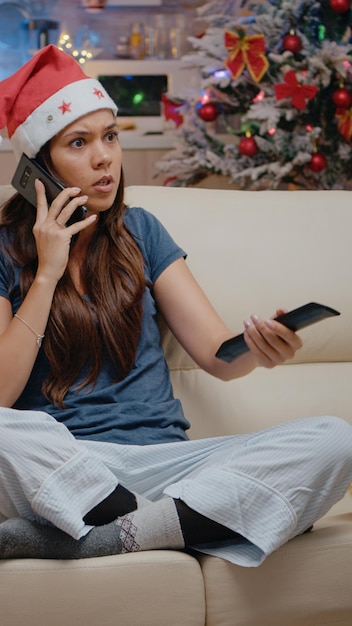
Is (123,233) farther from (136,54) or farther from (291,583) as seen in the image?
(136,54)

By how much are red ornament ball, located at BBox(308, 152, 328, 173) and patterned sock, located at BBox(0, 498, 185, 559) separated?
2.18 m

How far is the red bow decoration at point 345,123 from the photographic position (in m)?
3.30

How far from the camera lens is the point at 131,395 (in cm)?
174

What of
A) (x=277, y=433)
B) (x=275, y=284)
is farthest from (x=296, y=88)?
(x=277, y=433)

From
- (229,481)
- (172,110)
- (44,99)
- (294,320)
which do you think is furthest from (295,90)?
(229,481)

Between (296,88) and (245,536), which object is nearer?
(245,536)

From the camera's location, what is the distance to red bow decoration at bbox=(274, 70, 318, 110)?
327cm

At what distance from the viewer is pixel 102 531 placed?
1406mm

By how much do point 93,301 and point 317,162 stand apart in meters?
1.80

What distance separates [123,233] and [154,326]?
201 mm

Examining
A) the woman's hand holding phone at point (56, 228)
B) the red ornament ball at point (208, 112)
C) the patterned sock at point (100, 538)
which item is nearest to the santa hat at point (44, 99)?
the woman's hand holding phone at point (56, 228)

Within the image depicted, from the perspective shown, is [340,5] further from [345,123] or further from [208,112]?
[208,112]

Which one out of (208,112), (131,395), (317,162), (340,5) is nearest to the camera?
(131,395)

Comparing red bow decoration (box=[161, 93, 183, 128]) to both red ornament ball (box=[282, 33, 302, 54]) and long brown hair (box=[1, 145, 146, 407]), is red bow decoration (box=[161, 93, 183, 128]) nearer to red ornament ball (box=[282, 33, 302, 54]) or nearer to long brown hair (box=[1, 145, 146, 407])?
red ornament ball (box=[282, 33, 302, 54])
